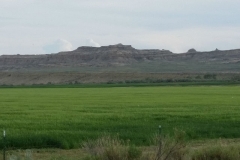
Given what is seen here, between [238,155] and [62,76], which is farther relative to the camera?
[62,76]

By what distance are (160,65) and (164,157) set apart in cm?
18226

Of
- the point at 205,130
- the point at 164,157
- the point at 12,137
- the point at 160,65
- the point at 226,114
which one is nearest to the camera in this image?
the point at 164,157

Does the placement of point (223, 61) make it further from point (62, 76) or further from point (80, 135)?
point (80, 135)

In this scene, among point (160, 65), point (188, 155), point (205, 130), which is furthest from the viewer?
point (160, 65)

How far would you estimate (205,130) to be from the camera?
850 inches

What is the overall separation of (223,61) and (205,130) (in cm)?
17955

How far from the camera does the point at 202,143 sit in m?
18.9

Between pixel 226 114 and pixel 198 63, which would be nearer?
pixel 226 114

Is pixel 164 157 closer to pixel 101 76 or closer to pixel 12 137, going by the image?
pixel 12 137

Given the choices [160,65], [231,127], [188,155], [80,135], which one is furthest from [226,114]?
[160,65]

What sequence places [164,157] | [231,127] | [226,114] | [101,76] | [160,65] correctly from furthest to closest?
1. [160,65]
2. [101,76]
3. [226,114]
4. [231,127]
5. [164,157]

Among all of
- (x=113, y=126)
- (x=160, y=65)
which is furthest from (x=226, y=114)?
(x=160, y=65)

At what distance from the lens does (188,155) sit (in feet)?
44.9

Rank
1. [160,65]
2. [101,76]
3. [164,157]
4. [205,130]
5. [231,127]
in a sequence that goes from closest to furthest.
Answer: [164,157], [205,130], [231,127], [101,76], [160,65]
